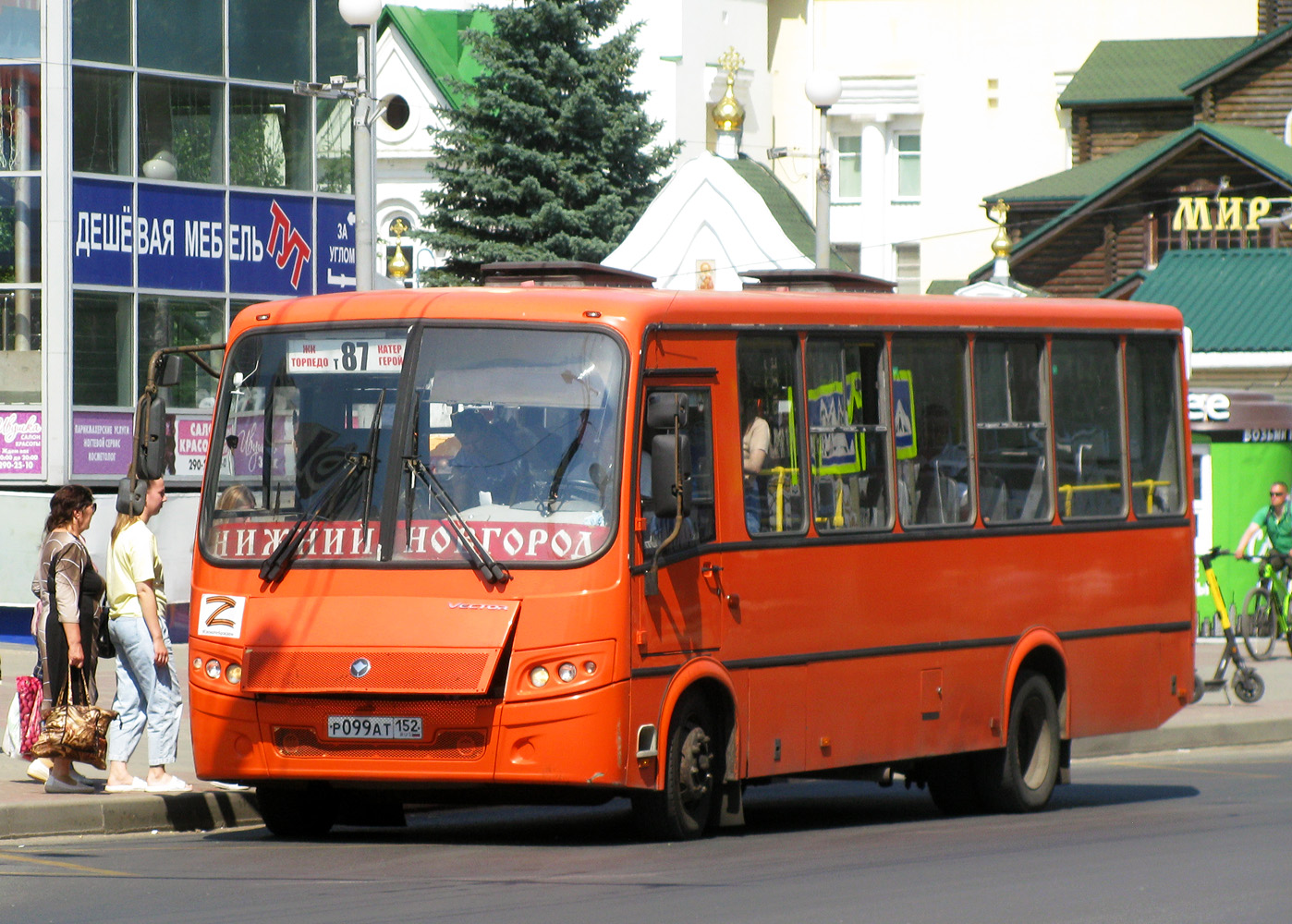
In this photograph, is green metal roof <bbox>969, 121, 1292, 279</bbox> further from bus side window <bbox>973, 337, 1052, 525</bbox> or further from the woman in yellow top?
the woman in yellow top

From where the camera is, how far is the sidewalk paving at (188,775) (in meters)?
11.7

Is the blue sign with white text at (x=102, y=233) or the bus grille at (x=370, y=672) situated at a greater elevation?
the blue sign with white text at (x=102, y=233)

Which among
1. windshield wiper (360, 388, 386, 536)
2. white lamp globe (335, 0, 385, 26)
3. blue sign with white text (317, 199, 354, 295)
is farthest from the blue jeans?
blue sign with white text (317, 199, 354, 295)

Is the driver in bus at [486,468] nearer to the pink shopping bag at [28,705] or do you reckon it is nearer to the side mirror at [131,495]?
the side mirror at [131,495]

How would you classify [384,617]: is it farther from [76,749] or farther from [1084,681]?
[1084,681]

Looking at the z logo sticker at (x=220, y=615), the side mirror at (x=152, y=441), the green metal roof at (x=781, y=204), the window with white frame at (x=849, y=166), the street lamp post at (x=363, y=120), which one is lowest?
the z logo sticker at (x=220, y=615)

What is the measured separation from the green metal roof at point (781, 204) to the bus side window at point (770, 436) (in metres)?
28.9

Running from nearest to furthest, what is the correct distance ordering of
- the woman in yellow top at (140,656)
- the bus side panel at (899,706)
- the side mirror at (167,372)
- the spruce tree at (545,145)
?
the side mirror at (167,372)
the bus side panel at (899,706)
the woman in yellow top at (140,656)
the spruce tree at (545,145)

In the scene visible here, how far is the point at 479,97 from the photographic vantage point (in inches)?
1764

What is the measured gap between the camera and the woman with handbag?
12.1m

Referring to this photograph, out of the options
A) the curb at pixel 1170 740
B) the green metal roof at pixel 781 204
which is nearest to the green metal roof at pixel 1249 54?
the green metal roof at pixel 781 204

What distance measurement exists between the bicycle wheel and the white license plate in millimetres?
15331

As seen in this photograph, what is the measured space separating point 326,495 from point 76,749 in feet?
7.61

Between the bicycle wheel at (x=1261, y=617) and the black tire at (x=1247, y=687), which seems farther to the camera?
the bicycle wheel at (x=1261, y=617)
